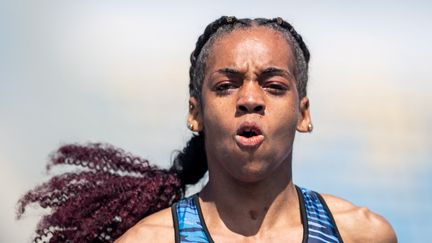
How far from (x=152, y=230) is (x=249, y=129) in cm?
74

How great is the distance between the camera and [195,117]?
5.76 m

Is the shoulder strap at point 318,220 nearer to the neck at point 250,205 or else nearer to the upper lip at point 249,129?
the neck at point 250,205

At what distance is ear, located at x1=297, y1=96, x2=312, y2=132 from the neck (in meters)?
0.20

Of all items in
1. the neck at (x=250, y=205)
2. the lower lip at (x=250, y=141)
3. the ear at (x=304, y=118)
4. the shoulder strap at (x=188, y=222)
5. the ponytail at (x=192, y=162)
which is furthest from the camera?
the ponytail at (x=192, y=162)

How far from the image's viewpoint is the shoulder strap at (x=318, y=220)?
5516 millimetres

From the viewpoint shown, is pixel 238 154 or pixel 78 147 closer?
pixel 238 154

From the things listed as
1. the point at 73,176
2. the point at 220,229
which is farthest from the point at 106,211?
the point at 220,229

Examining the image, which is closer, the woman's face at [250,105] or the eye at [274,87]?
the woman's face at [250,105]

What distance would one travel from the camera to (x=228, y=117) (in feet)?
17.7

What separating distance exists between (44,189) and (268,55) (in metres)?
1.54

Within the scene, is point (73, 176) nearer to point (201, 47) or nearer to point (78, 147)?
point (78, 147)

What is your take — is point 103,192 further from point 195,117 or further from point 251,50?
point 251,50

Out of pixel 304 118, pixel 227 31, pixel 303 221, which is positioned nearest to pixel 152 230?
pixel 303 221

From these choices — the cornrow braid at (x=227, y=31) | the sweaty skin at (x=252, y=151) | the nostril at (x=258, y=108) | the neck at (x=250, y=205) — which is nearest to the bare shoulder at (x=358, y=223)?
the sweaty skin at (x=252, y=151)
